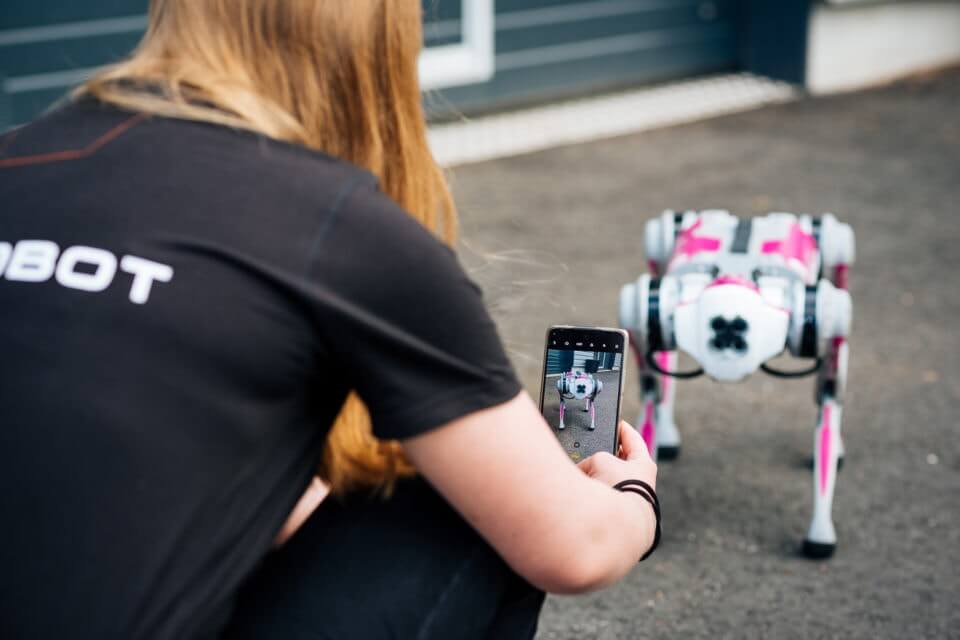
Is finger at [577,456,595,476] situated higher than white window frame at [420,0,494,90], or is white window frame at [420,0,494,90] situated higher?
finger at [577,456,595,476]

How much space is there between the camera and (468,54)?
6.83 metres

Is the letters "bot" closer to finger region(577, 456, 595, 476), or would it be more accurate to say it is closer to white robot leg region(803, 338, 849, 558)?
finger region(577, 456, 595, 476)

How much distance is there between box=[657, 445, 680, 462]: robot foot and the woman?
5.90 feet

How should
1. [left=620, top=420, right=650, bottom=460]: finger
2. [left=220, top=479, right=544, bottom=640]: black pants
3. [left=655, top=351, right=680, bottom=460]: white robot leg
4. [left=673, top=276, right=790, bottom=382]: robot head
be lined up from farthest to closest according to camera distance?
[left=655, top=351, right=680, bottom=460]: white robot leg < [left=673, top=276, right=790, bottom=382]: robot head < [left=620, top=420, right=650, bottom=460]: finger < [left=220, top=479, right=544, bottom=640]: black pants

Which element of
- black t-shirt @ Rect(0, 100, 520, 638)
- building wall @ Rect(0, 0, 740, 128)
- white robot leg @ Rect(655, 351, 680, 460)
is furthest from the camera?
building wall @ Rect(0, 0, 740, 128)

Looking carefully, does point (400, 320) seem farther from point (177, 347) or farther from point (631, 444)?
point (631, 444)

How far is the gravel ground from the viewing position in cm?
257

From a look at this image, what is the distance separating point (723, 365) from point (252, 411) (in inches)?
52.6

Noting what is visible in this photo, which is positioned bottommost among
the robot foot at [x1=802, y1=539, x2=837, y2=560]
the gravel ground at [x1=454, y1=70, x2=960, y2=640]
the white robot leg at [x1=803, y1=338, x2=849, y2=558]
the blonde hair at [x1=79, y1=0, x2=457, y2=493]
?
the gravel ground at [x1=454, y1=70, x2=960, y2=640]

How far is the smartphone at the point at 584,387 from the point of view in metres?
1.88

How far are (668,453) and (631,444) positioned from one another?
1.42m

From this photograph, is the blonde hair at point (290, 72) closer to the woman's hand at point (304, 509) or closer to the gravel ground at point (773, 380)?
the gravel ground at point (773, 380)

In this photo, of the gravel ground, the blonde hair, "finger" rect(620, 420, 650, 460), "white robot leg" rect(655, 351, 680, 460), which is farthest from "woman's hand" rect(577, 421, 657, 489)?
"white robot leg" rect(655, 351, 680, 460)

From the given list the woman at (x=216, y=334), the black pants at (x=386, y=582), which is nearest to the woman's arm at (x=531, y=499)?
the woman at (x=216, y=334)
